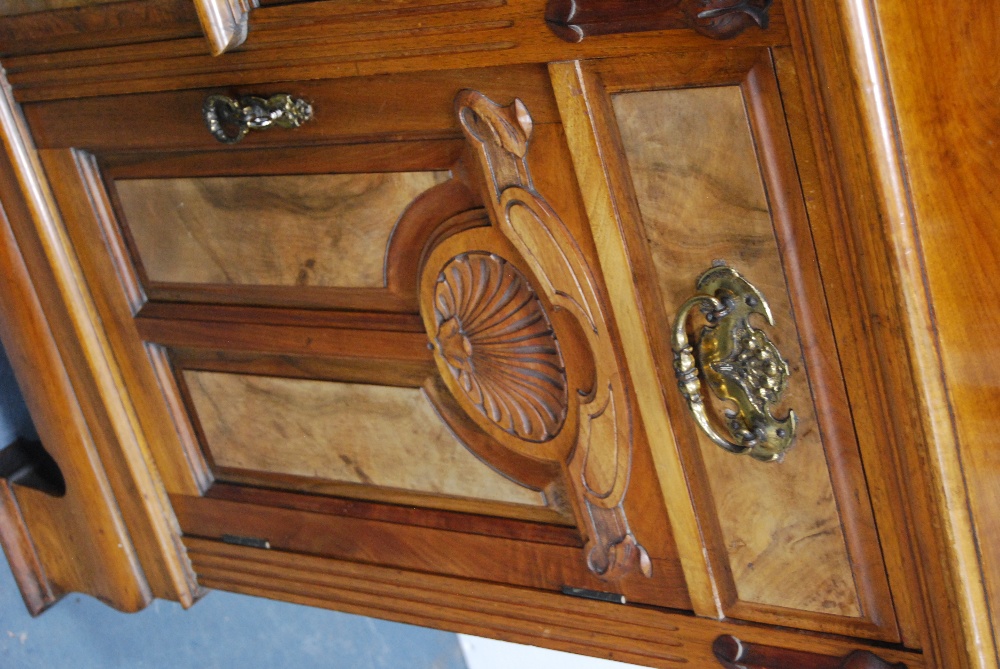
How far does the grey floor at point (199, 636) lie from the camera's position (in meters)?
1.01

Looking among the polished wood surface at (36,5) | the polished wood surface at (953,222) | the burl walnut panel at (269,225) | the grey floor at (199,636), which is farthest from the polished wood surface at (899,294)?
the grey floor at (199,636)

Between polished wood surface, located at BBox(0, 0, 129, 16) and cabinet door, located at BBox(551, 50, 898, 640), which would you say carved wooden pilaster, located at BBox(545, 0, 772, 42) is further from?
polished wood surface, located at BBox(0, 0, 129, 16)

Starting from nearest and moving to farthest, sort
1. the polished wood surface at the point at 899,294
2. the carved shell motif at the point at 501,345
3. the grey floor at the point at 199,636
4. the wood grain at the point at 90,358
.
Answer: the polished wood surface at the point at 899,294, the carved shell motif at the point at 501,345, the wood grain at the point at 90,358, the grey floor at the point at 199,636

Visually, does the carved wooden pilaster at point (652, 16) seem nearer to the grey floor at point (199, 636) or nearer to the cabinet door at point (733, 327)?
the cabinet door at point (733, 327)

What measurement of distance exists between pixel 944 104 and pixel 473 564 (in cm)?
48

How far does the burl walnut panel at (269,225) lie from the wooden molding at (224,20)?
0.11 metres

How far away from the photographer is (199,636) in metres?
1.17

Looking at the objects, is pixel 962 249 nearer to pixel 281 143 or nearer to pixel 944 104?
pixel 944 104

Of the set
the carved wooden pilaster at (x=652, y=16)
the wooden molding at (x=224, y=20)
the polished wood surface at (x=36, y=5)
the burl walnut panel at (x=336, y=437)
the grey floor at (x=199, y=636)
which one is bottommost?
the grey floor at (x=199, y=636)

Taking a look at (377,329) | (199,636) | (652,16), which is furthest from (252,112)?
(199,636)

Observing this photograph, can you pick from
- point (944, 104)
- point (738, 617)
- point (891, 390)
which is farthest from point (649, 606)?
point (944, 104)

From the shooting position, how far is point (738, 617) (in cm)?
67

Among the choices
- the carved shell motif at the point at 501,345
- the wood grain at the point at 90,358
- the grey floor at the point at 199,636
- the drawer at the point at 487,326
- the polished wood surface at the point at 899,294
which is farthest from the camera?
the grey floor at the point at 199,636

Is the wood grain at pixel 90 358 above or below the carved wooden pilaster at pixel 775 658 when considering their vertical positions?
above
